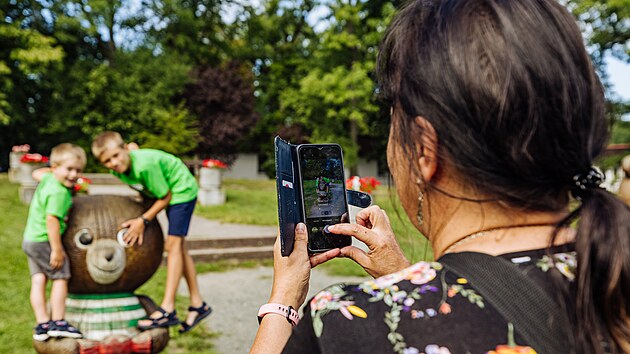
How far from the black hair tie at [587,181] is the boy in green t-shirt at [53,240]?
3485 mm

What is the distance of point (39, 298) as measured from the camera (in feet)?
13.0

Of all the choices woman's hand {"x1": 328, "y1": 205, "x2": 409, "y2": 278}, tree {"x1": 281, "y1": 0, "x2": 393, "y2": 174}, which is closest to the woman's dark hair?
woman's hand {"x1": 328, "y1": 205, "x2": 409, "y2": 278}

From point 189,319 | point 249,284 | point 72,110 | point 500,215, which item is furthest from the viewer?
point 72,110

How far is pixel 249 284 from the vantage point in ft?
24.9

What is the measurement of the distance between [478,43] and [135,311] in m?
3.68

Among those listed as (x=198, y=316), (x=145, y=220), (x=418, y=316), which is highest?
(x=418, y=316)

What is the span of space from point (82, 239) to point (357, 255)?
288cm

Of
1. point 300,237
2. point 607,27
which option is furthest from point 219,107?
point 300,237

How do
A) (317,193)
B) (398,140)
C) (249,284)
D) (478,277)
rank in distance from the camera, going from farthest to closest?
(249,284) < (317,193) < (398,140) < (478,277)

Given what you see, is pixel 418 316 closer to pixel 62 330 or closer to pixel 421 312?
pixel 421 312

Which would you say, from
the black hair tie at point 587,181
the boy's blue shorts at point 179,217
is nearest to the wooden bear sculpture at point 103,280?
the boy's blue shorts at point 179,217

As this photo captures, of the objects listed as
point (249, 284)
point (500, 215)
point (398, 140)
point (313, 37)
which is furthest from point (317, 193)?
point (313, 37)

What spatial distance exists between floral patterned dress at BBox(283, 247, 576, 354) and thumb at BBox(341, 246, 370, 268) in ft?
1.91

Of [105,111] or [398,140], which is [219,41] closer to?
[105,111]
